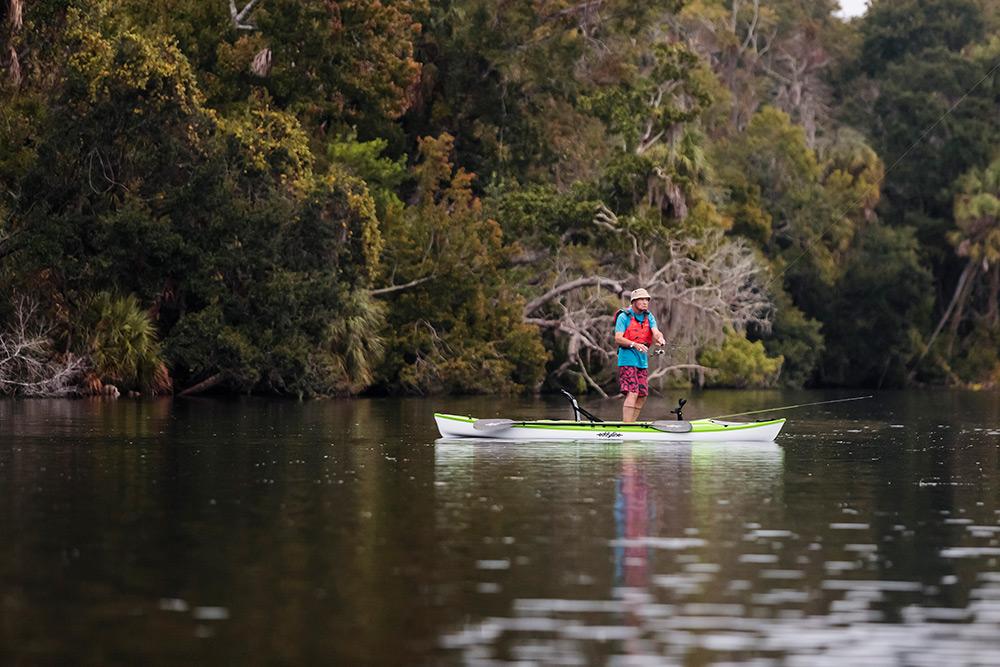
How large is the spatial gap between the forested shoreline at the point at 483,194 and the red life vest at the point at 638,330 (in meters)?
18.1

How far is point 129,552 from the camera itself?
49.0 ft

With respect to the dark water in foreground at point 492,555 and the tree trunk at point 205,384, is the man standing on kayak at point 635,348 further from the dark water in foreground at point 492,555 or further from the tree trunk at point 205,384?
the tree trunk at point 205,384

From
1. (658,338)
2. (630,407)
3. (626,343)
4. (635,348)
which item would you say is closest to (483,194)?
(630,407)

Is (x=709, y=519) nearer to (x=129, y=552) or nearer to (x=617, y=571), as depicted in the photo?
(x=617, y=571)

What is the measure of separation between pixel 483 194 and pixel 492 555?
167 ft

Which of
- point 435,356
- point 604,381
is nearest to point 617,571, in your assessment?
point 435,356

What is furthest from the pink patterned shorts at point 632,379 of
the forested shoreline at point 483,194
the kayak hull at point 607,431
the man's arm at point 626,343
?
the forested shoreline at point 483,194

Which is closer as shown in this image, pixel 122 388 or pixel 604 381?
pixel 122 388

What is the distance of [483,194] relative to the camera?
6575cm

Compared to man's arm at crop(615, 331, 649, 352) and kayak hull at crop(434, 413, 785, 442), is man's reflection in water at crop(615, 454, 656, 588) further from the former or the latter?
man's arm at crop(615, 331, 649, 352)

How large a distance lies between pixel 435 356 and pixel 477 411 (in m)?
11.9

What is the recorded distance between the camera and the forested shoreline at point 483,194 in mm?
46000

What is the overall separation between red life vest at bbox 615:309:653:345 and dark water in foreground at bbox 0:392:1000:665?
7.56 feet

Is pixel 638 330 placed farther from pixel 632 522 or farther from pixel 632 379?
pixel 632 522
